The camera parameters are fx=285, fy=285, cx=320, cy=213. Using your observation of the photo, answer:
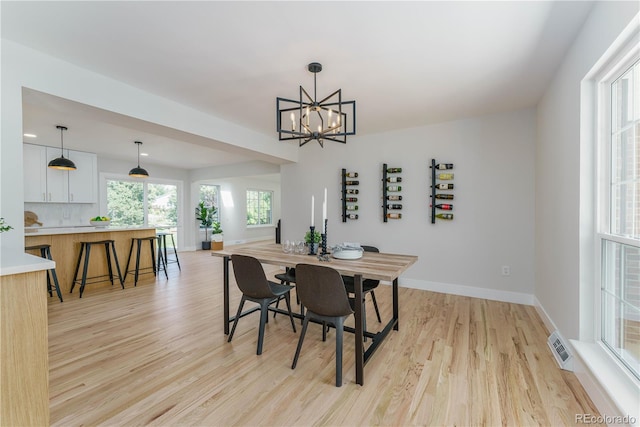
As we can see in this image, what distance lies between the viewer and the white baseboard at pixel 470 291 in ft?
11.9

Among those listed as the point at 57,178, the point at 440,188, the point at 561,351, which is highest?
the point at 57,178

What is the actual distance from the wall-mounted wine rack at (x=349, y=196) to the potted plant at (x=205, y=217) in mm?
5100

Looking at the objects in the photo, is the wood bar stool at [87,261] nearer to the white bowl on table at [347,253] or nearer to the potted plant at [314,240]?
the potted plant at [314,240]

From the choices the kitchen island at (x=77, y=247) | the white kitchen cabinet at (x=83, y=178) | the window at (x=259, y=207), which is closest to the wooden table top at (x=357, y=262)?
the kitchen island at (x=77, y=247)

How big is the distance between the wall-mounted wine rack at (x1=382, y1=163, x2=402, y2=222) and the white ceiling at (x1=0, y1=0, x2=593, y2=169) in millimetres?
1192

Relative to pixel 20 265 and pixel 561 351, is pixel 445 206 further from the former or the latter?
pixel 20 265

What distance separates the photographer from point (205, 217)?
8312 mm

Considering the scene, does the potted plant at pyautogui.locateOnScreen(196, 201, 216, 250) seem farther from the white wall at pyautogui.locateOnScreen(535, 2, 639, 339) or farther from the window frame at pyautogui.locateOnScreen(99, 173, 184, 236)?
the white wall at pyautogui.locateOnScreen(535, 2, 639, 339)

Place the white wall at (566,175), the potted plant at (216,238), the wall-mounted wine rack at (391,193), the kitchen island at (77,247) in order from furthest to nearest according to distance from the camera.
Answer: the potted plant at (216,238)
the wall-mounted wine rack at (391,193)
the kitchen island at (77,247)
the white wall at (566,175)

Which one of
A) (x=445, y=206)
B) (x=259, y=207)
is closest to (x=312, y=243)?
(x=445, y=206)

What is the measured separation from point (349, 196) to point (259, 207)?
627 centimetres

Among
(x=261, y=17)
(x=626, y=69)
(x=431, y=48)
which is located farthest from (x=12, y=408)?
(x=626, y=69)

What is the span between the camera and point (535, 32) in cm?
203

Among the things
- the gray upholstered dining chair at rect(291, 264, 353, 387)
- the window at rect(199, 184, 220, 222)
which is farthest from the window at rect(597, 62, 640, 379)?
the window at rect(199, 184, 220, 222)
